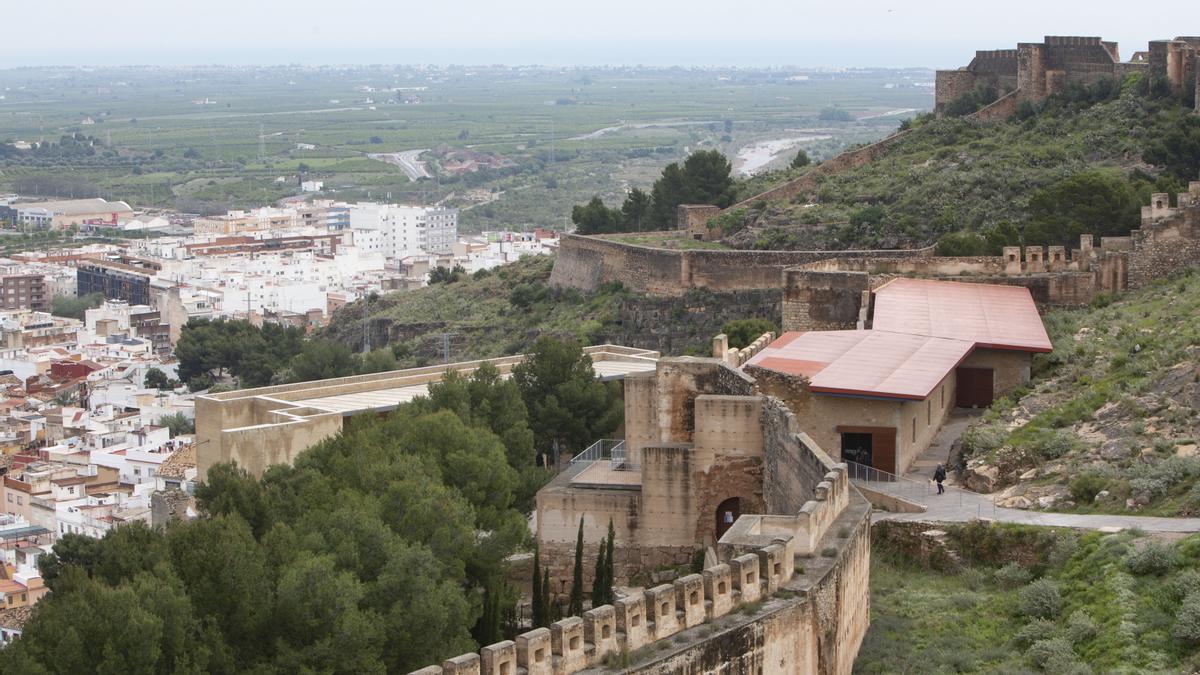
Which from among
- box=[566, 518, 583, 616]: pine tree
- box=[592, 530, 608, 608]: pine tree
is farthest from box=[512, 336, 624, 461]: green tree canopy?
box=[592, 530, 608, 608]: pine tree

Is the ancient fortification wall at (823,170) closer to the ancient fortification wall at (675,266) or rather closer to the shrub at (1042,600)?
the ancient fortification wall at (675,266)

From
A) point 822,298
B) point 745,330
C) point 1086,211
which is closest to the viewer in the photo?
point 822,298

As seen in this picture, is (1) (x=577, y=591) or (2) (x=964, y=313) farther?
(2) (x=964, y=313)

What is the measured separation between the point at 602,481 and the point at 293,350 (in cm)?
3561

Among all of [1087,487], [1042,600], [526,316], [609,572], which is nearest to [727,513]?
[609,572]

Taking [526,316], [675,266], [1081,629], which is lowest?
[526,316]

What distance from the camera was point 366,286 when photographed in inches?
3856

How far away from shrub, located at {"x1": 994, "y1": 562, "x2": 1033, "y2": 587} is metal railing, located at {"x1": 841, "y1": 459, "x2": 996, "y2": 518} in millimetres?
1347

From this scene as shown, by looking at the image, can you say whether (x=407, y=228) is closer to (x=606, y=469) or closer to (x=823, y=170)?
(x=823, y=170)

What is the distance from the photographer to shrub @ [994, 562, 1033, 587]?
62.1 ft

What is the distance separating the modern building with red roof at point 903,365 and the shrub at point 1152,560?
17.6ft

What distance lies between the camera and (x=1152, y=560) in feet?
57.3

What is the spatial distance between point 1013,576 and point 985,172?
28278 millimetres

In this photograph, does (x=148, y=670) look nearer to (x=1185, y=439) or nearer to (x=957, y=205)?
(x=1185, y=439)
